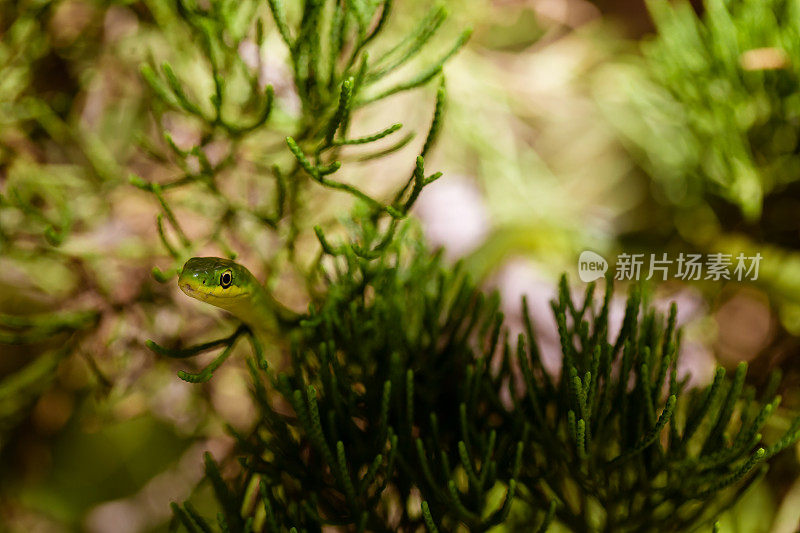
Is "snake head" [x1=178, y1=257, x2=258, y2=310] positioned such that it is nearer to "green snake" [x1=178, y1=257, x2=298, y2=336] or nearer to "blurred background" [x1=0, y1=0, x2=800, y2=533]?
"green snake" [x1=178, y1=257, x2=298, y2=336]

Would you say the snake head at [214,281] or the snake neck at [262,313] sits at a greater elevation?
the snake head at [214,281]

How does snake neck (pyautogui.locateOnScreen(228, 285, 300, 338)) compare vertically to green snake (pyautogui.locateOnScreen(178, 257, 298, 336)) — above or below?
below

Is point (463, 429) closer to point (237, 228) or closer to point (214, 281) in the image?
point (214, 281)

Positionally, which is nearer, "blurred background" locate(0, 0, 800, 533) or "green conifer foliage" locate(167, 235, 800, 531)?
"green conifer foliage" locate(167, 235, 800, 531)

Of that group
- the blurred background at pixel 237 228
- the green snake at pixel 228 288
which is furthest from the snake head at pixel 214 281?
the blurred background at pixel 237 228

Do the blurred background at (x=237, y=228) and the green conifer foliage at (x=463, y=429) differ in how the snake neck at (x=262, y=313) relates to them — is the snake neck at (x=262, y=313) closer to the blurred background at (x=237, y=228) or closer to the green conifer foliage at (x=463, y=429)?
the green conifer foliage at (x=463, y=429)

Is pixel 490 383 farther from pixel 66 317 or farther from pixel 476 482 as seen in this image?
pixel 66 317

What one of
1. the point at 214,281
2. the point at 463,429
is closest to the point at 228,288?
the point at 214,281

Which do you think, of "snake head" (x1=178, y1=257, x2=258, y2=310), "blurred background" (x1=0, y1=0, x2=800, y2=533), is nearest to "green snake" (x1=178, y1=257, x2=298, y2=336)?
"snake head" (x1=178, y1=257, x2=258, y2=310)
